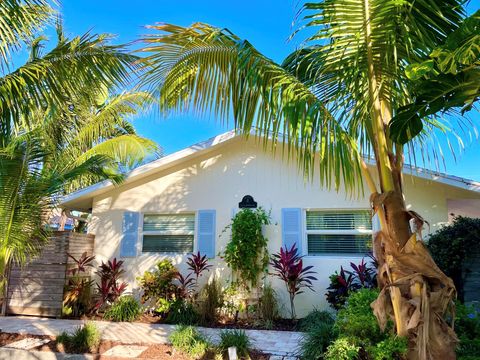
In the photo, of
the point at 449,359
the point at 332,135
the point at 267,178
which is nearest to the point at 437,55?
the point at 332,135

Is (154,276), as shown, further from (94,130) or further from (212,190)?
(94,130)

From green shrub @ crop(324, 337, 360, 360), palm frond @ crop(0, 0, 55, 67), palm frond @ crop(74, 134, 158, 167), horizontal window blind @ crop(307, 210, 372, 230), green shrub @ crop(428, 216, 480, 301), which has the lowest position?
green shrub @ crop(324, 337, 360, 360)

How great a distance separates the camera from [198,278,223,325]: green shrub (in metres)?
7.79

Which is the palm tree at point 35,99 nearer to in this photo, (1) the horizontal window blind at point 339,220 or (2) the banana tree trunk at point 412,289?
(2) the banana tree trunk at point 412,289

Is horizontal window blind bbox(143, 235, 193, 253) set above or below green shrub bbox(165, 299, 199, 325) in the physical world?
above

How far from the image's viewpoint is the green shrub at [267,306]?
25.2 ft

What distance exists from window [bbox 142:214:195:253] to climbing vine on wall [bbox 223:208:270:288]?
51.9 inches

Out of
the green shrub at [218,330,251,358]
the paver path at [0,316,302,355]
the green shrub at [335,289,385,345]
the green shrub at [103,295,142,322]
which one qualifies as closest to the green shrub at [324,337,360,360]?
the green shrub at [335,289,385,345]

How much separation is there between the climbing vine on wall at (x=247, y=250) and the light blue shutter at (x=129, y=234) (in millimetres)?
2578

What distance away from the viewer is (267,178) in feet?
28.8

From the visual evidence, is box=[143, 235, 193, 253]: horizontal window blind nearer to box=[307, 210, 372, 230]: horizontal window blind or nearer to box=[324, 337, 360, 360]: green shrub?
box=[307, 210, 372, 230]: horizontal window blind

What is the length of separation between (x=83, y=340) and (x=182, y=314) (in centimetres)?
260

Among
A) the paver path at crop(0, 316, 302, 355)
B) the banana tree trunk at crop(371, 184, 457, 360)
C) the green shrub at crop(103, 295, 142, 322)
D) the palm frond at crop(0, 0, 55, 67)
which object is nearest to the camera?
the banana tree trunk at crop(371, 184, 457, 360)

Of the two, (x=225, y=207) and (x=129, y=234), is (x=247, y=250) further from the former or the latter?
(x=129, y=234)
